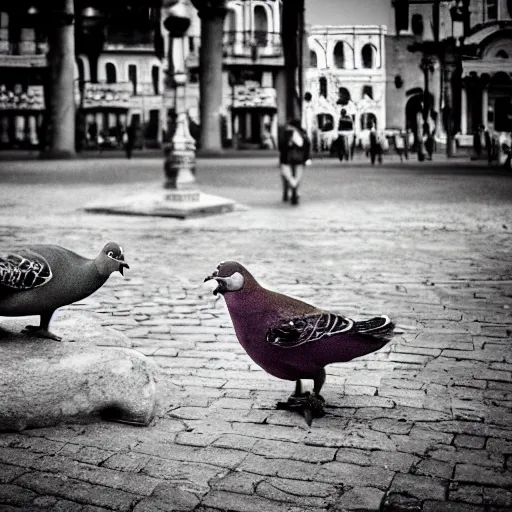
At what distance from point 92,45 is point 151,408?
47949mm

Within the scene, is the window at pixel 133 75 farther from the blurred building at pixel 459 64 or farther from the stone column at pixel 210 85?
the blurred building at pixel 459 64

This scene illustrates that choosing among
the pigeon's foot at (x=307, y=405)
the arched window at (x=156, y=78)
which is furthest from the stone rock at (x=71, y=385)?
the arched window at (x=156, y=78)

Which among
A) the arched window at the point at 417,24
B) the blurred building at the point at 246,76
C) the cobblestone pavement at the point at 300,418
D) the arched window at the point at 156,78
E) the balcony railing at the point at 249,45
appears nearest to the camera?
the cobblestone pavement at the point at 300,418

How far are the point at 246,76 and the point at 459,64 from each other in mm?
28170

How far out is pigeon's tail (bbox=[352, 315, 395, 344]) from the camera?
4238mm

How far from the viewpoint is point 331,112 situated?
1160 inches

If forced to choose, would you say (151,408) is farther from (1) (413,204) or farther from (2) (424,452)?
(1) (413,204)

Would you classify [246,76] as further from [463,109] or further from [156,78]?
[463,109]

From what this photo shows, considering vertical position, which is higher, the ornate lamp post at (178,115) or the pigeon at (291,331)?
the ornate lamp post at (178,115)

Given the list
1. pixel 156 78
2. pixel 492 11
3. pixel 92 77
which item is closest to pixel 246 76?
pixel 156 78

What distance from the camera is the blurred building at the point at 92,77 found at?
4488cm

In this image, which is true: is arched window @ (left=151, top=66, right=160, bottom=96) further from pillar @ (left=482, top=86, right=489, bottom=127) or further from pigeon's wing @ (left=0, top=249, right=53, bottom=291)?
pigeon's wing @ (left=0, top=249, right=53, bottom=291)

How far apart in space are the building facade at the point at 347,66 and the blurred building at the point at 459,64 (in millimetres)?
387

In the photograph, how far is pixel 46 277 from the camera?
4.25 m
